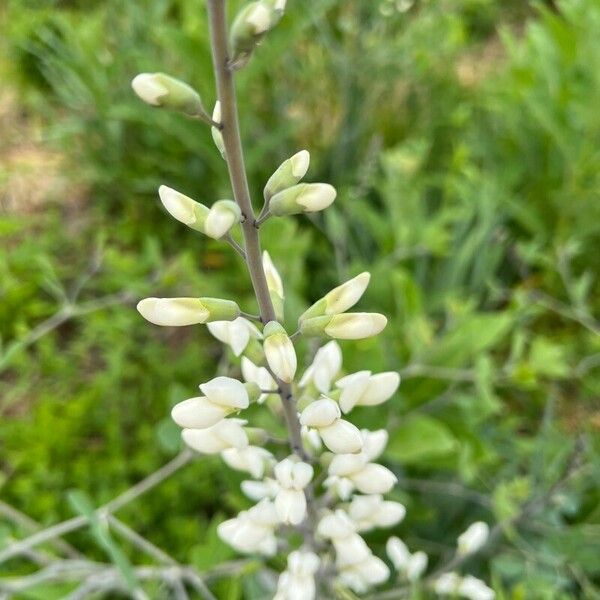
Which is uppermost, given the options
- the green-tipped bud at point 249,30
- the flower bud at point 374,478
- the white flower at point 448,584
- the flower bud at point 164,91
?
the green-tipped bud at point 249,30

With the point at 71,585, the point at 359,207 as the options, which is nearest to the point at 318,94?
the point at 359,207

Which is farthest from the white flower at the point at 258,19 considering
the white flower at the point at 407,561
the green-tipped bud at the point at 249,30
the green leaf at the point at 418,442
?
the green leaf at the point at 418,442

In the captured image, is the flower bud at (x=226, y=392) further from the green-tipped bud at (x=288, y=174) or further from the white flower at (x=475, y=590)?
the white flower at (x=475, y=590)

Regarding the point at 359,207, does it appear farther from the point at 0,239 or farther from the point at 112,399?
the point at 0,239

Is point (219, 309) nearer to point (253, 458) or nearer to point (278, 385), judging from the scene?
point (278, 385)

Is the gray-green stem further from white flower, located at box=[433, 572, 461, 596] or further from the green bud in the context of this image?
white flower, located at box=[433, 572, 461, 596]

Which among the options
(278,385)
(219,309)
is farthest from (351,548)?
(219,309)

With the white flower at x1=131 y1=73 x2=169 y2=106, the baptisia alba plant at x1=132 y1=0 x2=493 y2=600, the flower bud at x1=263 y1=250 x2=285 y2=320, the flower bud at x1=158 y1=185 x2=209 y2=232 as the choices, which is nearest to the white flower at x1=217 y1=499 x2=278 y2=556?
the baptisia alba plant at x1=132 y1=0 x2=493 y2=600

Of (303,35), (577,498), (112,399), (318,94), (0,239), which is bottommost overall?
(577,498)
